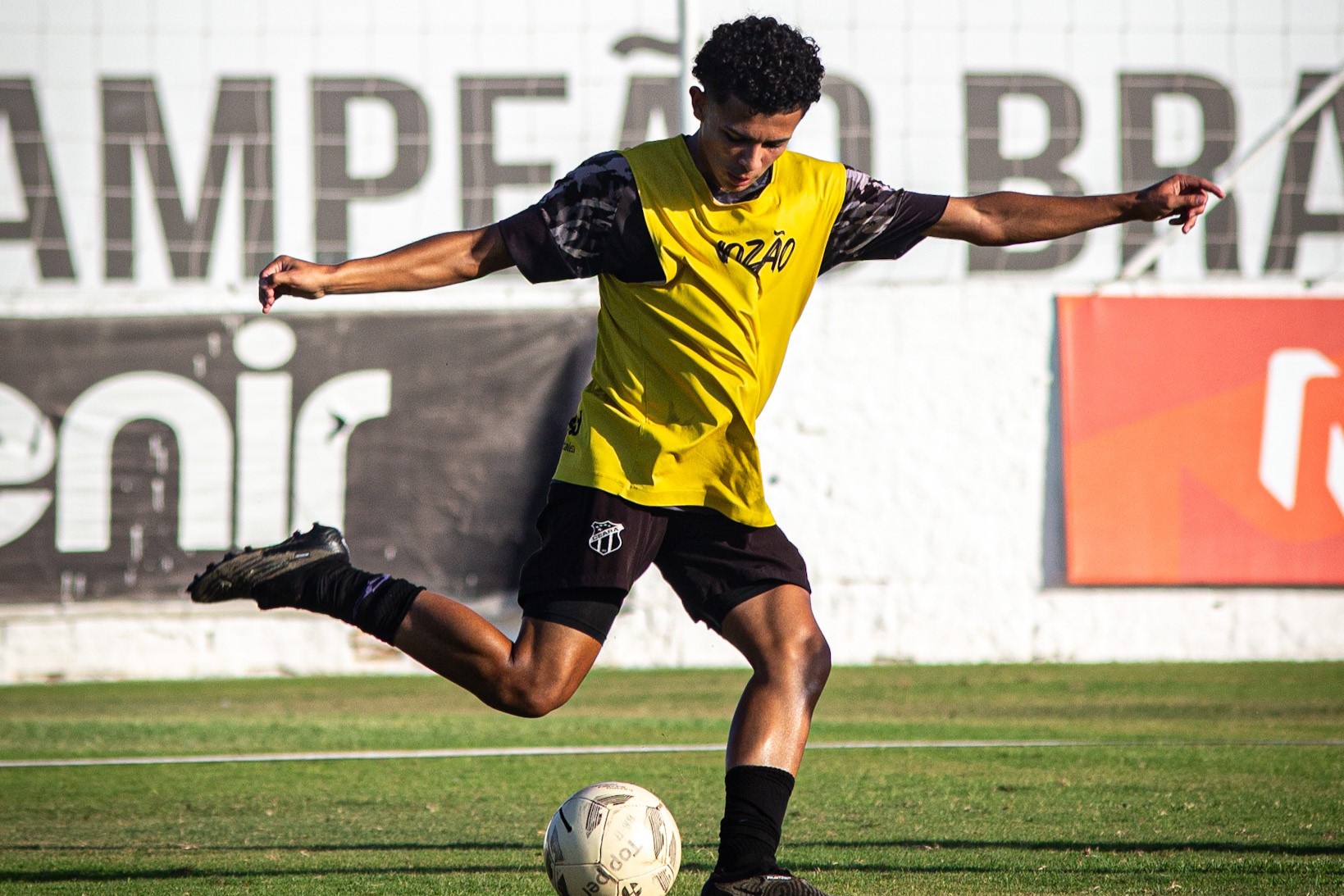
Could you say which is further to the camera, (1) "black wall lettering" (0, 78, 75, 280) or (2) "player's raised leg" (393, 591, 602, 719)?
(1) "black wall lettering" (0, 78, 75, 280)

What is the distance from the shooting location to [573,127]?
532 inches

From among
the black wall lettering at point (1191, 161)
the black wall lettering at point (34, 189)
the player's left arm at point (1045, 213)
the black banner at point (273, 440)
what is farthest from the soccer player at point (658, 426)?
the black wall lettering at point (1191, 161)

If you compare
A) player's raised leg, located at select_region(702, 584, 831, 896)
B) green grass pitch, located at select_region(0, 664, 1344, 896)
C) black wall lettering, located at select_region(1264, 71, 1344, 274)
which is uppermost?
black wall lettering, located at select_region(1264, 71, 1344, 274)

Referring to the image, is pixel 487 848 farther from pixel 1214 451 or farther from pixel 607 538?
pixel 1214 451

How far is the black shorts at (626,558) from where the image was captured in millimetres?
4191

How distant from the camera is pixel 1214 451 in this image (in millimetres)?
13164

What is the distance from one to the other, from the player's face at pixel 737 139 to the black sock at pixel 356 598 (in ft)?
4.41

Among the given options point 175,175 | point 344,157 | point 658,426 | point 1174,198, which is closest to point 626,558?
point 658,426

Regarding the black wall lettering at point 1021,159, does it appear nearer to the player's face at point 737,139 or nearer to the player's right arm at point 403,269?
the player's face at point 737,139

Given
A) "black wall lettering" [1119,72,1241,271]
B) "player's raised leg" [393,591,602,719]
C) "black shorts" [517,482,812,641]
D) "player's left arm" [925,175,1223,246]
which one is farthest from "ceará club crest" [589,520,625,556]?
"black wall lettering" [1119,72,1241,271]

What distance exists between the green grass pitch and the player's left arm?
181 cm

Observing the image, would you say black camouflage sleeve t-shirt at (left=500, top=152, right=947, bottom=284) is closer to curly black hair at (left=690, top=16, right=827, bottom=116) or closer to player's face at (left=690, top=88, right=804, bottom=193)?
player's face at (left=690, top=88, right=804, bottom=193)

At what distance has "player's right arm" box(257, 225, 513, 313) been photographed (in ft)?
12.9

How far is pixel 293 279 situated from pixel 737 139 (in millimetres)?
1152
